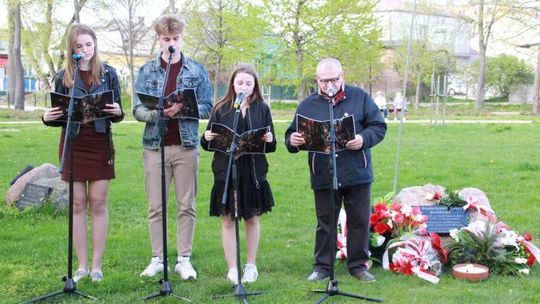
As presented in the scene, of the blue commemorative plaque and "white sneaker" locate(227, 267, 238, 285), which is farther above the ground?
the blue commemorative plaque

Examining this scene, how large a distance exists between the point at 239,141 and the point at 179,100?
1.68 feet

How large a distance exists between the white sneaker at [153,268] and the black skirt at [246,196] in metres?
→ 0.63

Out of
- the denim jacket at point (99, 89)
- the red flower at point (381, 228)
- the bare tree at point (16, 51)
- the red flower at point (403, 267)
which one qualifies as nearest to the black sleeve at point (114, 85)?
the denim jacket at point (99, 89)

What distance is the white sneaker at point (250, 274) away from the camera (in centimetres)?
503

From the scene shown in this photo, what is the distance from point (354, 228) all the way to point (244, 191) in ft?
3.09

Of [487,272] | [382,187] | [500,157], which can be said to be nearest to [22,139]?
[382,187]

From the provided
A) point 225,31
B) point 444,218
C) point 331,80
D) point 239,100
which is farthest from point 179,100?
point 225,31

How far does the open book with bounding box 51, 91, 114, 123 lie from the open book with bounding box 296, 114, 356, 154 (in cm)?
140

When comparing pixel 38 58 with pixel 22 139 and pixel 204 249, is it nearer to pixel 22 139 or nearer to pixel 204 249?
pixel 22 139

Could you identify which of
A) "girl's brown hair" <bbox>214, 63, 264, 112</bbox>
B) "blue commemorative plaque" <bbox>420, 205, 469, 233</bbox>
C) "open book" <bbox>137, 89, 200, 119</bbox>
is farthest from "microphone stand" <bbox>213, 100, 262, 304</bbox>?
"blue commemorative plaque" <bbox>420, 205, 469, 233</bbox>

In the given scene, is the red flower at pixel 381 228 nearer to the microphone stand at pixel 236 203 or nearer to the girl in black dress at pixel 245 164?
the girl in black dress at pixel 245 164

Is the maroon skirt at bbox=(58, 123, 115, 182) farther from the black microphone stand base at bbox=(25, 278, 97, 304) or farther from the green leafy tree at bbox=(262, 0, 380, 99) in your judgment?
the green leafy tree at bbox=(262, 0, 380, 99)

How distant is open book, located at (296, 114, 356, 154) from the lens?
4570 millimetres

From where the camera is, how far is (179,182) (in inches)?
198
